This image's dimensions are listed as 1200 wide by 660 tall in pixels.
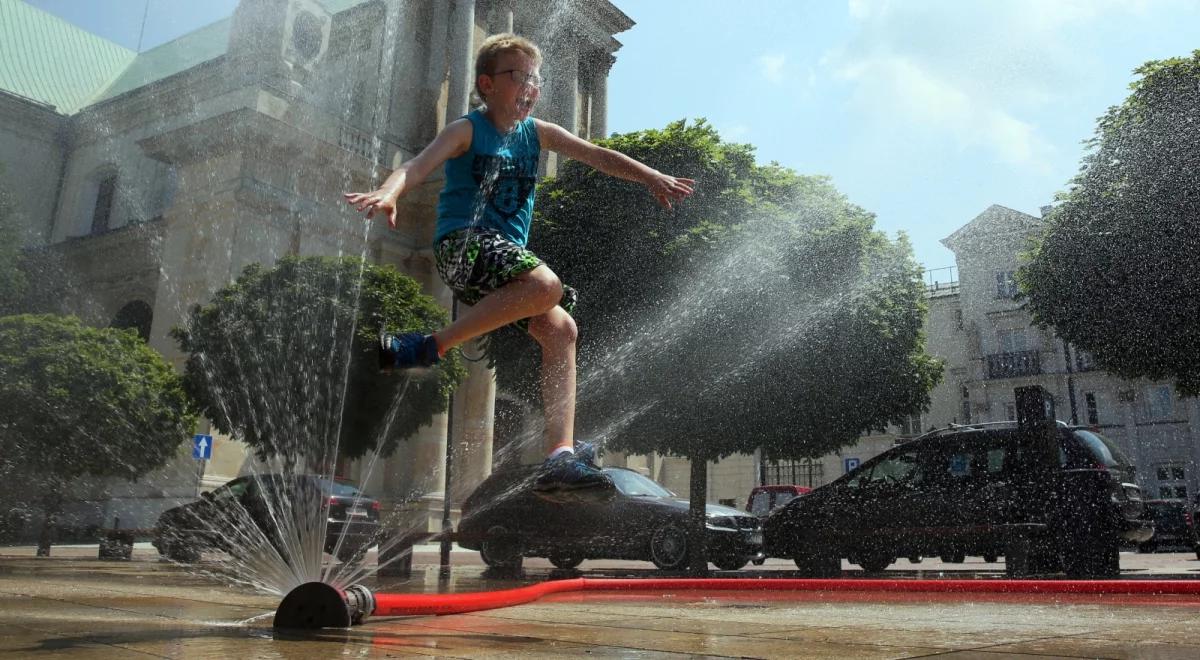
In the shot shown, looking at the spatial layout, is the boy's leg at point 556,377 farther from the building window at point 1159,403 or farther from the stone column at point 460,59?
the building window at point 1159,403

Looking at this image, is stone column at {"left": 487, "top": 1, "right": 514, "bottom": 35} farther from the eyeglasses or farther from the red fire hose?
the eyeglasses

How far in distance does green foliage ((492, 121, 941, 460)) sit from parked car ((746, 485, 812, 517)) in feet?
31.1

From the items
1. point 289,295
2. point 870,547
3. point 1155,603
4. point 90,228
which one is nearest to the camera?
point 1155,603

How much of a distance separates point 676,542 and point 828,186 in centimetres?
719

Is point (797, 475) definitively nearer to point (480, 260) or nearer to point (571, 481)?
point (571, 481)

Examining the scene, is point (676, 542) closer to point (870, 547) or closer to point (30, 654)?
point (870, 547)

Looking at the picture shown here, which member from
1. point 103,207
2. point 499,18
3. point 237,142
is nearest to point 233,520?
point 237,142

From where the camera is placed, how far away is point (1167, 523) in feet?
62.9

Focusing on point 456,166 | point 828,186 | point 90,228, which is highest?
point 90,228

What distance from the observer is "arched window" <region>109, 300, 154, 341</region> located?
97.3ft

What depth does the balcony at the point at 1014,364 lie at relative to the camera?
42.2 m

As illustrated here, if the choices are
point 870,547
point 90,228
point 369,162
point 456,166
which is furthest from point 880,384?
point 90,228

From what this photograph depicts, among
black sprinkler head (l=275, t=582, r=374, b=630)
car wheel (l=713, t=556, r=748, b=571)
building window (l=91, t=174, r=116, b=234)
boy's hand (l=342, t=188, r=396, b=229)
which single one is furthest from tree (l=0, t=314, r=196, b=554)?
building window (l=91, t=174, r=116, b=234)

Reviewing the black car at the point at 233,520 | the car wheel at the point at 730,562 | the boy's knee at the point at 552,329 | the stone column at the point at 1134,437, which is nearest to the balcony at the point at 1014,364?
the stone column at the point at 1134,437
